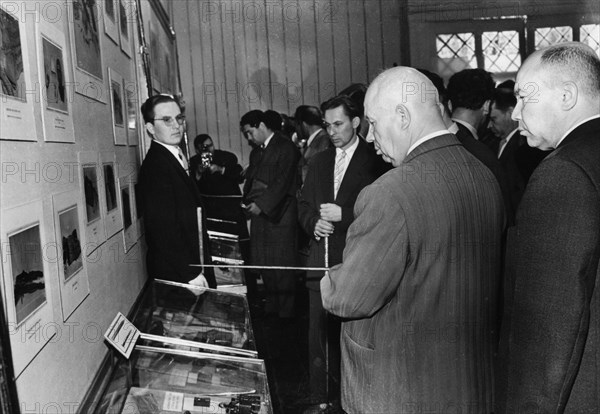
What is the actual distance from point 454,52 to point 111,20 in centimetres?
606

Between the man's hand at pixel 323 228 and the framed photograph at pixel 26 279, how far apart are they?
2.20 meters

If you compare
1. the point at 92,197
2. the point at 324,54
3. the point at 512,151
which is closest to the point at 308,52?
the point at 324,54

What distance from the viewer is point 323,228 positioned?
3865 mm

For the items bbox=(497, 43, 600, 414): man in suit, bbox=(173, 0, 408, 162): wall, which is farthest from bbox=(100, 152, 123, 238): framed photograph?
bbox=(173, 0, 408, 162): wall

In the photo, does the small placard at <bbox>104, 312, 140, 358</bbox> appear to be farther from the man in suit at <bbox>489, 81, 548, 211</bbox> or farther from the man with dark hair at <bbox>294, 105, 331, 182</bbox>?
the man with dark hair at <bbox>294, 105, 331, 182</bbox>

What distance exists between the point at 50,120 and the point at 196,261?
5.53 feet

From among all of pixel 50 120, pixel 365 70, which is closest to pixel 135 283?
pixel 50 120

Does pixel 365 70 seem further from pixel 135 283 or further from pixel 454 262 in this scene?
pixel 454 262

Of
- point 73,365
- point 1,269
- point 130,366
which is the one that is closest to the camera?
point 1,269

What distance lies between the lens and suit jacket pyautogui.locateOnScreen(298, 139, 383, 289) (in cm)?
393

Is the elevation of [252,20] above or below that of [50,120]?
above

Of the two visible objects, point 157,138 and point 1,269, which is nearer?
point 1,269

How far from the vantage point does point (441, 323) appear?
1.92m

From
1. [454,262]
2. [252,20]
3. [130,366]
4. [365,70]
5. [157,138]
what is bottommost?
[130,366]
